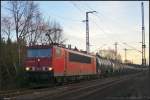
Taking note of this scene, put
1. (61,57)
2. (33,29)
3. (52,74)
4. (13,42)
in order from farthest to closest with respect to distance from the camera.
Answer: (33,29)
(13,42)
(61,57)
(52,74)

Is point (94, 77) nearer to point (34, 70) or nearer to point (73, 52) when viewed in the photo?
point (73, 52)

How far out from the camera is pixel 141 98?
826 inches

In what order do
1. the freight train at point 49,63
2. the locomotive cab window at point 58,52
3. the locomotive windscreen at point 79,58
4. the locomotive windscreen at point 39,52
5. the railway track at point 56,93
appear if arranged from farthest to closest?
the locomotive windscreen at point 79,58 → the locomotive cab window at point 58,52 → the locomotive windscreen at point 39,52 → the freight train at point 49,63 → the railway track at point 56,93

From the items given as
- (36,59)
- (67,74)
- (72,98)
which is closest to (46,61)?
(36,59)

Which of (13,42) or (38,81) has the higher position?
(13,42)

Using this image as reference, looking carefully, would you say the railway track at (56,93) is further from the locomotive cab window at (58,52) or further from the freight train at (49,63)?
the locomotive cab window at (58,52)

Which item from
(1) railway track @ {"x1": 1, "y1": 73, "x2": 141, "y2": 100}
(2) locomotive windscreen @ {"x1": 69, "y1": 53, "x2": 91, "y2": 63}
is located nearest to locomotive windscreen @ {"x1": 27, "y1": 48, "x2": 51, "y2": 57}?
(1) railway track @ {"x1": 1, "y1": 73, "x2": 141, "y2": 100}

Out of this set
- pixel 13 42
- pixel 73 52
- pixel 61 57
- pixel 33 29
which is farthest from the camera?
pixel 33 29

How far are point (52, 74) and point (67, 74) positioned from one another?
15.7 feet

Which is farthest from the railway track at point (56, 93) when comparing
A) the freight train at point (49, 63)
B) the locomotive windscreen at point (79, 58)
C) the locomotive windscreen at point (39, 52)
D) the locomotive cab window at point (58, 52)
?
the locomotive windscreen at point (79, 58)

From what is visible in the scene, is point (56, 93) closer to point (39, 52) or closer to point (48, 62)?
point (48, 62)

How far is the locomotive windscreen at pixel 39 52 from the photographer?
106 feet

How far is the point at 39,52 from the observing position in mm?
32562

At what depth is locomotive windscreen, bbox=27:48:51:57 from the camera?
106ft
